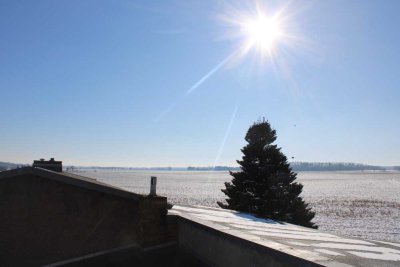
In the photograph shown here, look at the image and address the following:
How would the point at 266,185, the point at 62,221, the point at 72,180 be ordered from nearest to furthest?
the point at 72,180
the point at 62,221
the point at 266,185

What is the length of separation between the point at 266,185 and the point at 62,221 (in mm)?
15184

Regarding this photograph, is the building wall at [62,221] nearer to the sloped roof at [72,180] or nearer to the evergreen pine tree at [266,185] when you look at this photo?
the sloped roof at [72,180]

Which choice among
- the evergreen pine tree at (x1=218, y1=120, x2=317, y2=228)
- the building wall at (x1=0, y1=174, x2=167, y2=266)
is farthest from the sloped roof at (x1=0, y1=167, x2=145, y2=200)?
the evergreen pine tree at (x1=218, y1=120, x2=317, y2=228)

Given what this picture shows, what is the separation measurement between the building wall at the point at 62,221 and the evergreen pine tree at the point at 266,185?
536 inches

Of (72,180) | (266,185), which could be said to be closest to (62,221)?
(72,180)

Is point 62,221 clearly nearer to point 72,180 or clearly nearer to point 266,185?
point 72,180

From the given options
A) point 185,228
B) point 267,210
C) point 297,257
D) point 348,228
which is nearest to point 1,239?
point 185,228

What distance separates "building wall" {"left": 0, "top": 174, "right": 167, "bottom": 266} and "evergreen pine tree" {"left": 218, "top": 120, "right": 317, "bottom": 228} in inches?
536

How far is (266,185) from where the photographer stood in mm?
21906

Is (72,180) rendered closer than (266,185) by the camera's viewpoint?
Yes

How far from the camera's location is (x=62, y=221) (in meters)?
8.29

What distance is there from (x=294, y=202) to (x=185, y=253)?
1501 cm

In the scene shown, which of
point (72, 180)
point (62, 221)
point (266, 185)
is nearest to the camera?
point (72, 180)

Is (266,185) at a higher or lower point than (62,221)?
higher
